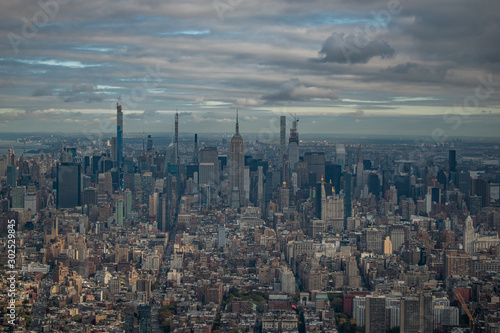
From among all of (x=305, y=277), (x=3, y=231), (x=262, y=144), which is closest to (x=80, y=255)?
(x=3, y=231)

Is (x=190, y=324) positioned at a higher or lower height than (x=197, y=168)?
lower

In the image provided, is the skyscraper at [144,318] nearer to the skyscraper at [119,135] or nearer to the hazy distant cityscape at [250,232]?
the hazy distant cityscape at [250,232]

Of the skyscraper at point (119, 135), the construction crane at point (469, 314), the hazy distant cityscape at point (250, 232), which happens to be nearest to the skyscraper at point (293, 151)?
the hazy distant cityscape at point (250, 232)

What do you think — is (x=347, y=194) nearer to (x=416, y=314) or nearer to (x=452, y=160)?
(x=452, y=160)

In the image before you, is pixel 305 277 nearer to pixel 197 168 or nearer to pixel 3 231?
pixel 3 231

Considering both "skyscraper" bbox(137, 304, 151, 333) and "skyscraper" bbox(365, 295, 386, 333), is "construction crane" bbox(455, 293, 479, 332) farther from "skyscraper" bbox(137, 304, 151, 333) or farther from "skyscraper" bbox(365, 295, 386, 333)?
"skyscraper" bbox(137, 304, 151, 333)
